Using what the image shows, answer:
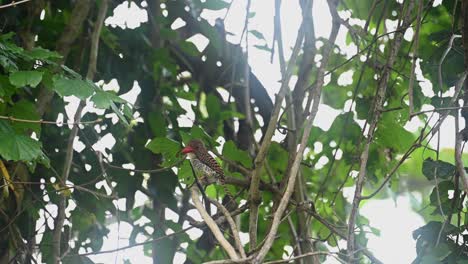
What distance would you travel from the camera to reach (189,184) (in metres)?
2.91

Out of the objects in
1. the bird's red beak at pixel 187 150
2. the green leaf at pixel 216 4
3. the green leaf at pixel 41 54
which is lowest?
the bird's red beak at pixel 187 150

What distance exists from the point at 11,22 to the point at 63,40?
226 mm

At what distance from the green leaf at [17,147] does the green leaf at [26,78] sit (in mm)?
218

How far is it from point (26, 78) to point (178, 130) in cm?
141

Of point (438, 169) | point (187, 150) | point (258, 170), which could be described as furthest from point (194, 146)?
point (438, 169)

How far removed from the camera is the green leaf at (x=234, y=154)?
3.31 metres

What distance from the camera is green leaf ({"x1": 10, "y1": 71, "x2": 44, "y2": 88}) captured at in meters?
2.38

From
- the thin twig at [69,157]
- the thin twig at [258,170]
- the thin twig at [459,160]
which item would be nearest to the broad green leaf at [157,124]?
the thin twig at [69,157]

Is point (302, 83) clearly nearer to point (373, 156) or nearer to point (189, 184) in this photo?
point (373, 156)

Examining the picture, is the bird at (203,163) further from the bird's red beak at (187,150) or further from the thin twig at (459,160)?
the thin twig at (459,160)

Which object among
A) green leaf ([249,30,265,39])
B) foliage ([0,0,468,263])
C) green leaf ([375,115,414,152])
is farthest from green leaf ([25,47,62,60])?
green leaf ([249,30,265,39])

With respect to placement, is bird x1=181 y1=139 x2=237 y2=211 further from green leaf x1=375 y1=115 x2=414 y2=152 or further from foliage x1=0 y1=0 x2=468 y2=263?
green leaf x1=375 y1=115 x2=414 y2=152

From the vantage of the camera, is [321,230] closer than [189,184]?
No

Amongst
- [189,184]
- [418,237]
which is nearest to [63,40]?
[189,184]
